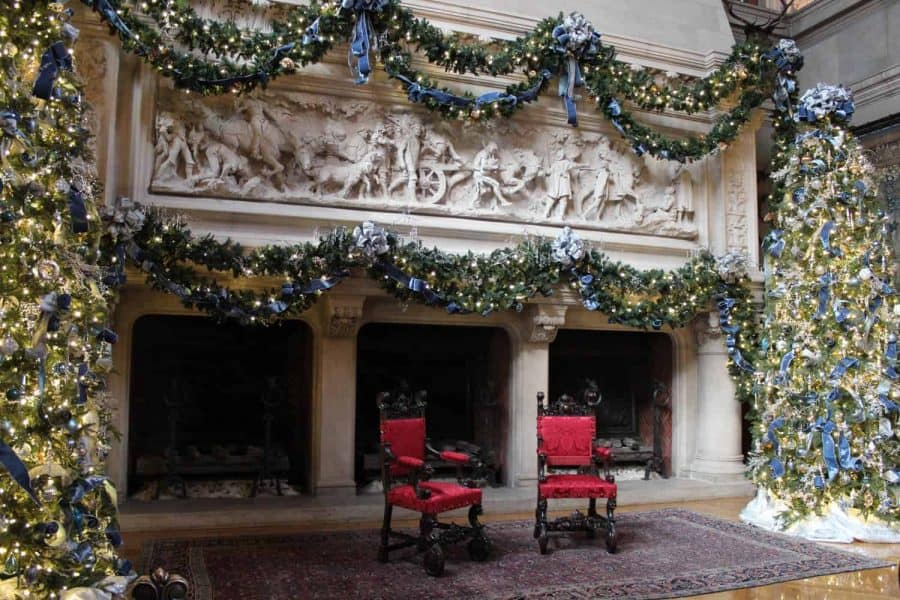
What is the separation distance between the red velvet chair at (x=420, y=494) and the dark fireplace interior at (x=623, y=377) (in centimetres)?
341

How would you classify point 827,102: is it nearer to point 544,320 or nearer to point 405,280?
point 544,320

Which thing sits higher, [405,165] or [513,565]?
[405,165]

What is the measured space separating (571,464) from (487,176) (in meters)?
3.02

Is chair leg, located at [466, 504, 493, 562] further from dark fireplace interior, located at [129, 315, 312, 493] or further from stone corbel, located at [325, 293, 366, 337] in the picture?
dark fireplace interior, located at [129, 315, 312, 493]

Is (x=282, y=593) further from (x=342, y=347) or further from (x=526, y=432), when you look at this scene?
(x=526, y=432)

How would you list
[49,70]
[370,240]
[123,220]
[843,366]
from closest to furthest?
[49,70], [123,220], [370,240], [843,366]

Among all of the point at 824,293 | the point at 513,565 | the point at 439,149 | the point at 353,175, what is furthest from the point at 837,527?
the point at 353,175

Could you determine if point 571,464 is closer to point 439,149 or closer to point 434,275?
point 434,275

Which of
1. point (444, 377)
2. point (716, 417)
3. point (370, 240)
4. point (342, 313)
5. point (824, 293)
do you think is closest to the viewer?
point (370, 240)

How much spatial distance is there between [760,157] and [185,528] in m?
8.50

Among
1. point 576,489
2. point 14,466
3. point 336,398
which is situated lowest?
point 576,489

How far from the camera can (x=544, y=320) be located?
7477mm

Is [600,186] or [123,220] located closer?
[123,220]

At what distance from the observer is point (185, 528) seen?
6055 mm
